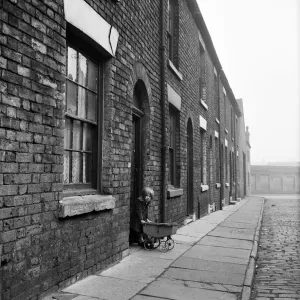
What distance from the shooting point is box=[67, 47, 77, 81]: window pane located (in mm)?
4270

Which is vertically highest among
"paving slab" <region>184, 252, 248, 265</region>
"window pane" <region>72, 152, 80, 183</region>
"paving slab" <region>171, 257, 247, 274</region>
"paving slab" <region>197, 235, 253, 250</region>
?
"window pane" <region>72, 152, 80, 183</region>

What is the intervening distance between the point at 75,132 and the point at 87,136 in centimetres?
31

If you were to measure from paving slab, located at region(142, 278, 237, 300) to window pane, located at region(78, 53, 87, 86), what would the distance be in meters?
2.61

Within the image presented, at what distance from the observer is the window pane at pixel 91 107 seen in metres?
4.70

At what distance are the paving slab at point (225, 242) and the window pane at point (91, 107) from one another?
3528 millimetres

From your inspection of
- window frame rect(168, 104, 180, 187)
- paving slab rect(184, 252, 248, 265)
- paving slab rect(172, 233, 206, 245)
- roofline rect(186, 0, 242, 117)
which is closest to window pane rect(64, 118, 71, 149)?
paving slab rect(184, 252, 248, 265)

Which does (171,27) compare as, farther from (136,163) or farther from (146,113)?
(136,163)

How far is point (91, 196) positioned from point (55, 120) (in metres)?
1.26

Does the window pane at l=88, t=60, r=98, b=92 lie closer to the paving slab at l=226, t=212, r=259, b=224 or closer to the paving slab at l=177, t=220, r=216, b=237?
the paving slab at l=177, t=220, r=216, b=237

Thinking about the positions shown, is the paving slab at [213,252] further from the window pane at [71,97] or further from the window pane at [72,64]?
the window pane at [72,64]

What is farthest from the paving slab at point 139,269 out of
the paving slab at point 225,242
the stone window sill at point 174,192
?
the stone window sill at point 174,192

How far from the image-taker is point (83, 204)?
160 inches

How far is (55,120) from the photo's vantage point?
3.66 metres

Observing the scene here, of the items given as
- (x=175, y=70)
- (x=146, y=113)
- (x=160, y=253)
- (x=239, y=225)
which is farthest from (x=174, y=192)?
(x=239, y=225)
